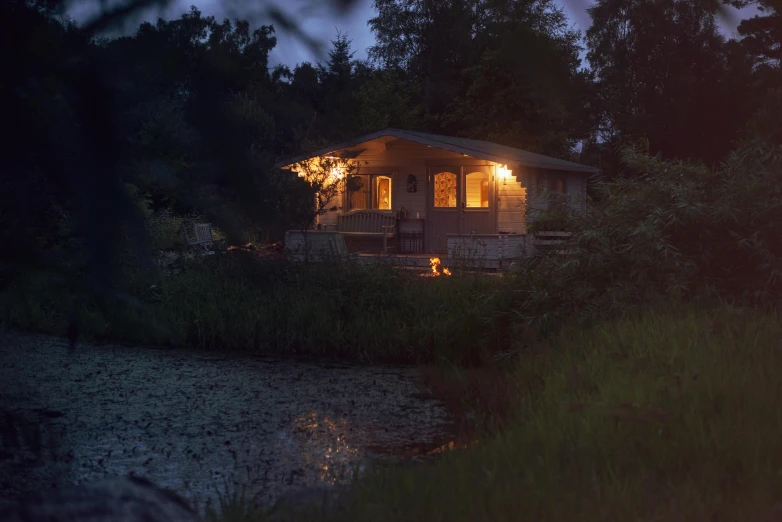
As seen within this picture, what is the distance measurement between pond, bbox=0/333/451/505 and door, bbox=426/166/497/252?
11.0 m

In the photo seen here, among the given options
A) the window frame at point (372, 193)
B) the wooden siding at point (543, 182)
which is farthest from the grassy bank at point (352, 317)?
the window frame at point (372, 193)

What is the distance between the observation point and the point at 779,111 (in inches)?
377

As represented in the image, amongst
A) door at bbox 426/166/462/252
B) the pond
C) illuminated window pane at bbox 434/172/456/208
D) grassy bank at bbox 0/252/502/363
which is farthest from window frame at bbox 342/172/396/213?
the pond

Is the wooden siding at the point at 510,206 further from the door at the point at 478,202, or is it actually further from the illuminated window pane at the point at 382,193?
the illuminated window pane at the point at 382,193

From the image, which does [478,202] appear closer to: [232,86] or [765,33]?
[765,33]

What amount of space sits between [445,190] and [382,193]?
1.78 meters

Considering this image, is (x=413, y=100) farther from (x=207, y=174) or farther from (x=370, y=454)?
(x=370, y=454)

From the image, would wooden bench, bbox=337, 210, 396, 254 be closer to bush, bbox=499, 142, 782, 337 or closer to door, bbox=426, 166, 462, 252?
door, bbox=426, 166, 462, 252

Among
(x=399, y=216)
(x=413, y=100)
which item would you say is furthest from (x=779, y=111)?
(x=399, y=216)

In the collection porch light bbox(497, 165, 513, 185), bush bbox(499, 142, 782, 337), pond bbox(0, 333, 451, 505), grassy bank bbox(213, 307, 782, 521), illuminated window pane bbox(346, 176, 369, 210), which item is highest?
porch light bbox(497, 165, 513, 185)

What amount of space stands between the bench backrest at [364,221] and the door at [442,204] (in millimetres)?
1068

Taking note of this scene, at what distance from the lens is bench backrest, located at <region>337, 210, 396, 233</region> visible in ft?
70.2

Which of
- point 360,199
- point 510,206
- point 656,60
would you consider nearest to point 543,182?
point 510,206

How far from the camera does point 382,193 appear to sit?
2247cm
